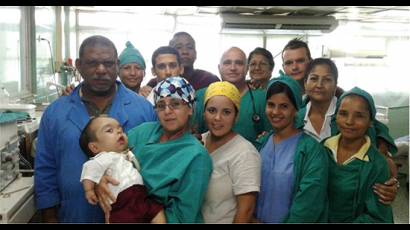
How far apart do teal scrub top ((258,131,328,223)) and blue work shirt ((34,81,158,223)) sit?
667mm

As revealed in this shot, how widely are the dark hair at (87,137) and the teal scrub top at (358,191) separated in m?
0.89

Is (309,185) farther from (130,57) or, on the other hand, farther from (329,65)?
(130,57)

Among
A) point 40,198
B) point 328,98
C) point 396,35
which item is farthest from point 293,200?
point 396,35

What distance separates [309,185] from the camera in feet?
4.00

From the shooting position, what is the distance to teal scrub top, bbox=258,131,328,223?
4.01 feet

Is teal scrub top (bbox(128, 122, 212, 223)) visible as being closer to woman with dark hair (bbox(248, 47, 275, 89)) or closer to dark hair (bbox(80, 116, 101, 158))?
dark hair (bbox(80, 116, 101, 158))

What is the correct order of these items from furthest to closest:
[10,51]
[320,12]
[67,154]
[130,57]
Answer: [320,12] < [10,51] < [130,57] < [67,154]

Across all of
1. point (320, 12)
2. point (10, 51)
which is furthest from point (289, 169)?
point (320, 12)

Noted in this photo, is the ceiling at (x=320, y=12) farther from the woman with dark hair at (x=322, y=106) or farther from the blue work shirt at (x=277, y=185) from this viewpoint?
the blue work shirt at (x=277, y=185)

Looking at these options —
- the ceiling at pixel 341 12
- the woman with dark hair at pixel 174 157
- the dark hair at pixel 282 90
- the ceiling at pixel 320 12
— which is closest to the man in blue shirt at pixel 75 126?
the woman with dark hair at pixel 174 157

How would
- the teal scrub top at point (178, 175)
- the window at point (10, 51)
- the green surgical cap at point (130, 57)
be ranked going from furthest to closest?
the window at point (10, 51)
the green surgical cap at point (130, 57)
the teal scrub top at point (178, 175)

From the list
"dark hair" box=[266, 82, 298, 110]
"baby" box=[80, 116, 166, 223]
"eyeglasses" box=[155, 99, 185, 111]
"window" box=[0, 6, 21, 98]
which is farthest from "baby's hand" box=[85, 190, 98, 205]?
"window" box=[0, 6, 21, 98]

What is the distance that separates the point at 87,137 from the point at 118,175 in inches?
9.2

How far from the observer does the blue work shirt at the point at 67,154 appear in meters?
1.43
